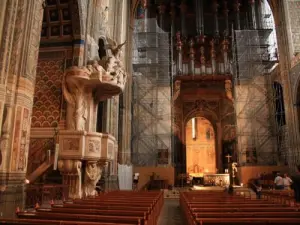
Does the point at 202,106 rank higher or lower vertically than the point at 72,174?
higher

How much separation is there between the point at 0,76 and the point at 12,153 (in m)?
1.38

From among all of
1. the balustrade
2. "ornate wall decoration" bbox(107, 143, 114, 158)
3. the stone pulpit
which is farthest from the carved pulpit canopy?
the balustrade

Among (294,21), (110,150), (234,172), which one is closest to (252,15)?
(294,21)

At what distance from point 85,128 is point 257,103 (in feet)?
42.3

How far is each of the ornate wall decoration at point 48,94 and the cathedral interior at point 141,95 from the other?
1.4 inches

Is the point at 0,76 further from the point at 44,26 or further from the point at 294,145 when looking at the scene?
the point at 294,145

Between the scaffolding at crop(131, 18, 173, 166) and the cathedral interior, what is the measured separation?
0.23 ft

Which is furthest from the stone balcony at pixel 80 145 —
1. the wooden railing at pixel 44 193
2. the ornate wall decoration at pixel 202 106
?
the ornate wall decoration at pixel 202 106

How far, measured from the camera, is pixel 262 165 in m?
17.3

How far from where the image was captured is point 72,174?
7883 millimetres

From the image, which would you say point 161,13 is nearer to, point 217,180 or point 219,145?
point 219,145

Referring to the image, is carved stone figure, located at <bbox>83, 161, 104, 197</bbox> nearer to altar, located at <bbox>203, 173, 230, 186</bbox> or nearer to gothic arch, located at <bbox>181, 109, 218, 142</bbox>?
altar, located at <bbox>203, 173, 230, 186</bbox>

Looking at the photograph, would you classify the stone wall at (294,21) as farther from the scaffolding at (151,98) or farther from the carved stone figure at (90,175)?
the carved stone figure at (90,175)

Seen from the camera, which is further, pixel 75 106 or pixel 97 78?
pixel 75 106
